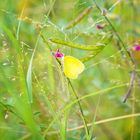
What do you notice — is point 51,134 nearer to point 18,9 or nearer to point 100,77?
point 100,77

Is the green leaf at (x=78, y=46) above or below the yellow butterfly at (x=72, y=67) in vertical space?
above

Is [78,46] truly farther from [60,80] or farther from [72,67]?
[60,80]

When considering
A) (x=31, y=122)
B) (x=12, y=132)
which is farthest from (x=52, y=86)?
(x=31, y=122)

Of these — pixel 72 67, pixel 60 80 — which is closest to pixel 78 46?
pixel 72 67

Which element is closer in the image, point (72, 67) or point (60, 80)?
point (72, 67)
